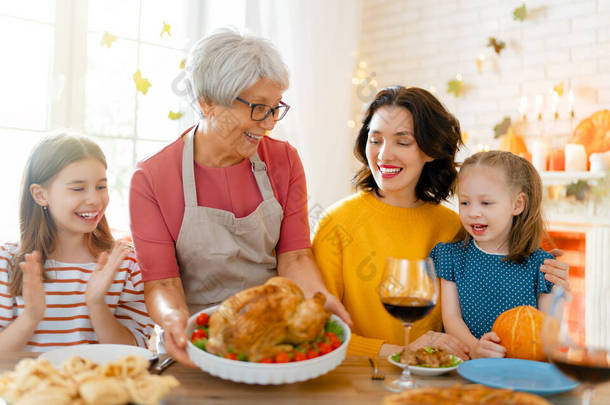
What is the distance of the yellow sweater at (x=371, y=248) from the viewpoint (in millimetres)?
1732

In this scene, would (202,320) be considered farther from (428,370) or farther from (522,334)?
(522,334)

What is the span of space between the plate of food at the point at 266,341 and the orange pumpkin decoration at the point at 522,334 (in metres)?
0.49

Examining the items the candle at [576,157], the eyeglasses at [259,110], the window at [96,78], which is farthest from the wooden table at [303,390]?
the candle at [576,157]

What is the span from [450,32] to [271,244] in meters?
3.10

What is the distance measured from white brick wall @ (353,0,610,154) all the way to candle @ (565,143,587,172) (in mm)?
236

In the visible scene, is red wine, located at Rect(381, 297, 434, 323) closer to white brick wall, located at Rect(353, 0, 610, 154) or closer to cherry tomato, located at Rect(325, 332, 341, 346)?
cherry tomato, located at Rect(325, 332, 341, 346)

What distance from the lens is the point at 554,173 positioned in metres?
3.37

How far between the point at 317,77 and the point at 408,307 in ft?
10.8

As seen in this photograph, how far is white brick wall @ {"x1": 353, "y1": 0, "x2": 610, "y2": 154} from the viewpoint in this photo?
337cm

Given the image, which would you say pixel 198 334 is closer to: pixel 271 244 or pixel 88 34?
pixel 271 244

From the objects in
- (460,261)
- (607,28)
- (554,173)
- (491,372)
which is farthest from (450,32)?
(491,372)

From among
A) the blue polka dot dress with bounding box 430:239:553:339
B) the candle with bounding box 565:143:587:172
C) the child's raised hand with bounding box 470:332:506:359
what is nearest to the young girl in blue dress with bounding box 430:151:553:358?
the blue polka dot dress with bounding box 430:239:553:339

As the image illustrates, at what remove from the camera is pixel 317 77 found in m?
4.07

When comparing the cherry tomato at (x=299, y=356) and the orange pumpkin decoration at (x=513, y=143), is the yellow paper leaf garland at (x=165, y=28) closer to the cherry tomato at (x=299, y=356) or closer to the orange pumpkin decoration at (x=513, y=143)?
the orange pumpkin decoration at (x=513, y=143)
